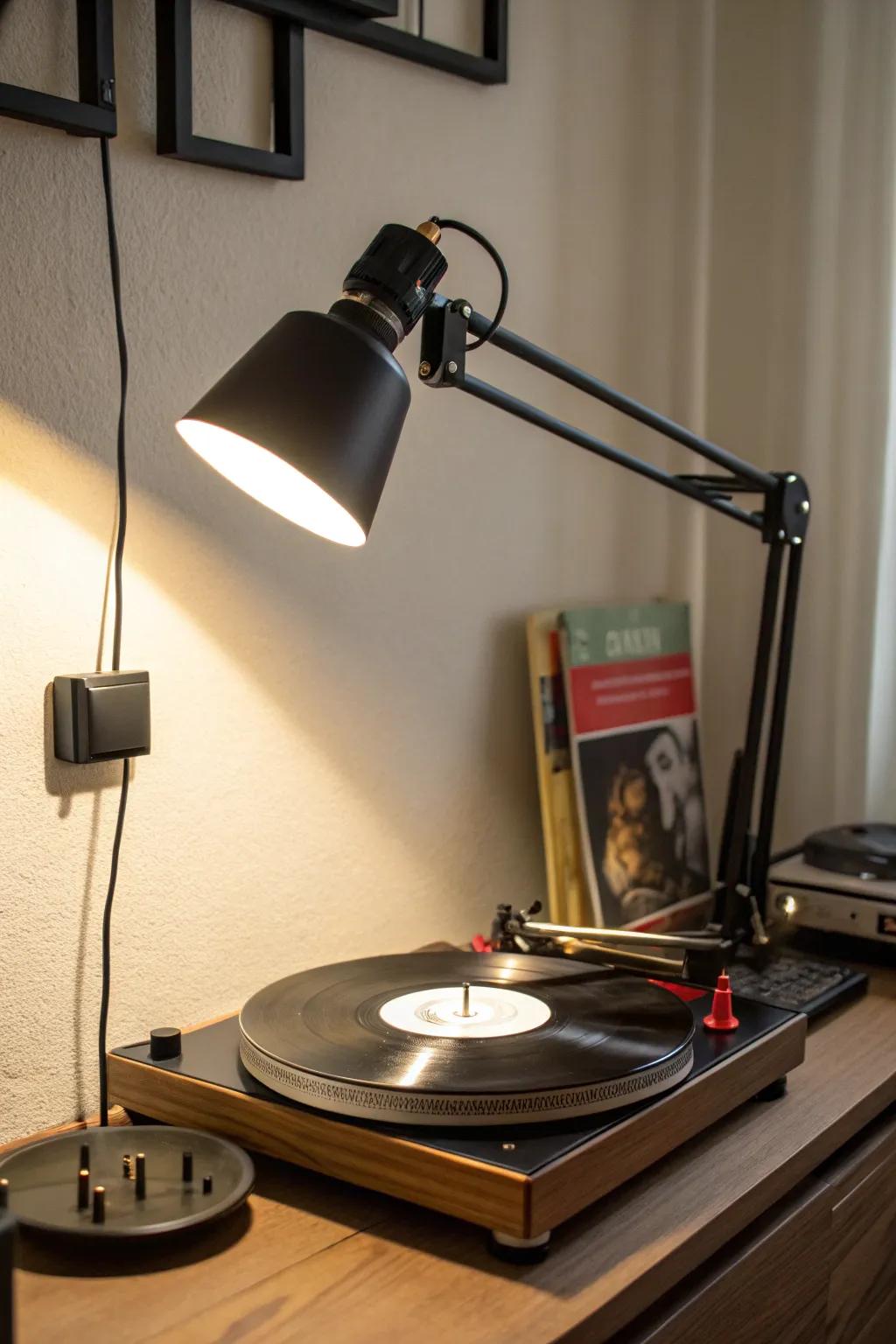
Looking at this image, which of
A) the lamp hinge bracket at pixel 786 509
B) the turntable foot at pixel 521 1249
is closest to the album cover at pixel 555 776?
the lamp hinge bracket at pixel 786 509

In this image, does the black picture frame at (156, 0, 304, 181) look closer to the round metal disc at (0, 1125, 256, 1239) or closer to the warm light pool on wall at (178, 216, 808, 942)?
the warm light pool on wall at (178, 216, 808, 942)

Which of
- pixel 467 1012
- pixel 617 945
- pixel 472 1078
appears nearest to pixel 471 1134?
pixel 472 1078

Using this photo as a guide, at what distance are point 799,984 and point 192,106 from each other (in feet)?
3.13

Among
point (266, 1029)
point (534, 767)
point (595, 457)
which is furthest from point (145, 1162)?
point (595, 457)

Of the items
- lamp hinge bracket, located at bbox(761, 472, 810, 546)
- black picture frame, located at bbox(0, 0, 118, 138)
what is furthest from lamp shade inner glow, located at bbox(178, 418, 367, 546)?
lamp hinge bracket, located at bbox(761, 472, 810, 546)

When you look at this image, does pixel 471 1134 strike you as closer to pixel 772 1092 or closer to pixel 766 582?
pixel 772 1092

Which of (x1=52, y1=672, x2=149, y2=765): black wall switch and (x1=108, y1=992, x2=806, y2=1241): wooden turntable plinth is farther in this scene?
(x1=52, y1=672, x2=149, y2=765): black wall switch

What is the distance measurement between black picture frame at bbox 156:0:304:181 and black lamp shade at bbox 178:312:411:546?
30 cm

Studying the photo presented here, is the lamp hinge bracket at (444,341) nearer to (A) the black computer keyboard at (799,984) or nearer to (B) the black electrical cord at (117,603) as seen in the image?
(B) the black electrical cord at (117,603)

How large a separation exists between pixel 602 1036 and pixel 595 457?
80 centimetres

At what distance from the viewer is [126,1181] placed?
885 millimetres

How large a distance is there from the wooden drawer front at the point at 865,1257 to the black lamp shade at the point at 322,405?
2.26 ft

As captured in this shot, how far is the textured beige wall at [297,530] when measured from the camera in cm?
102

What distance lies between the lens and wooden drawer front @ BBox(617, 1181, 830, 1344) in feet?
2.88
